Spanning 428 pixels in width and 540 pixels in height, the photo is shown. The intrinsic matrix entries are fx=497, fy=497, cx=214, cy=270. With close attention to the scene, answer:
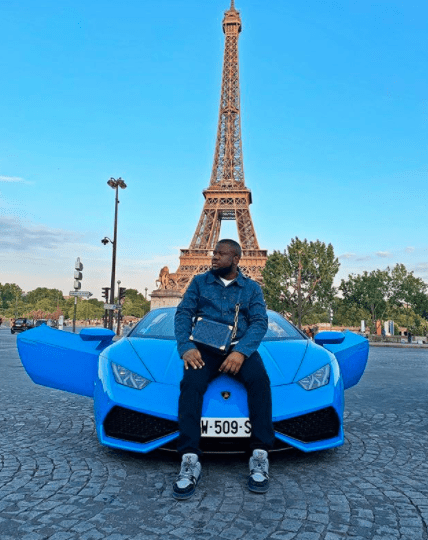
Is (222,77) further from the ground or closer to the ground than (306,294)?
further from the ground

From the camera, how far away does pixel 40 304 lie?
10412cm

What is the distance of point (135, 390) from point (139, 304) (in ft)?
370

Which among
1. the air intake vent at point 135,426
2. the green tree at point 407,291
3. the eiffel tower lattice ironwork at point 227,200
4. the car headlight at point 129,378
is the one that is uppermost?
the eiffel tower lattice ironwork at point 227,200

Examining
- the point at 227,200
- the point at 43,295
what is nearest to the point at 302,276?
the point at 227,200

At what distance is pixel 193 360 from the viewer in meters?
2.96

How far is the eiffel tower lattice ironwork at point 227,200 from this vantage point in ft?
162

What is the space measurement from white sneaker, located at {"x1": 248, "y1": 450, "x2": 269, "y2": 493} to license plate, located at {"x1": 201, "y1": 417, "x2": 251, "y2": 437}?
0.43 feet

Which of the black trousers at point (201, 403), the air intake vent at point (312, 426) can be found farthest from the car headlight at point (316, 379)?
the black trousers at point (201, 403)

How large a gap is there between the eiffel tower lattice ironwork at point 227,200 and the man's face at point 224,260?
43305mm

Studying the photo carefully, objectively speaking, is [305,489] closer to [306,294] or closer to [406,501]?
[406,501]

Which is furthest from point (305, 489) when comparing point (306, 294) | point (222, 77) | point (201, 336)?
point (222, 77)

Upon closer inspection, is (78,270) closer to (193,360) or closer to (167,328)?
(167,328)

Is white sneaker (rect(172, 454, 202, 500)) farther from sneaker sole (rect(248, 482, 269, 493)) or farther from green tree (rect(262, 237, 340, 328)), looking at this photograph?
green tree (rect(262, 237, 340, 328))

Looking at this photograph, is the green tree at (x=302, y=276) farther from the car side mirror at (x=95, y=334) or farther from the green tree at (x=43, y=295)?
the green tree at (x=43, y=295)
